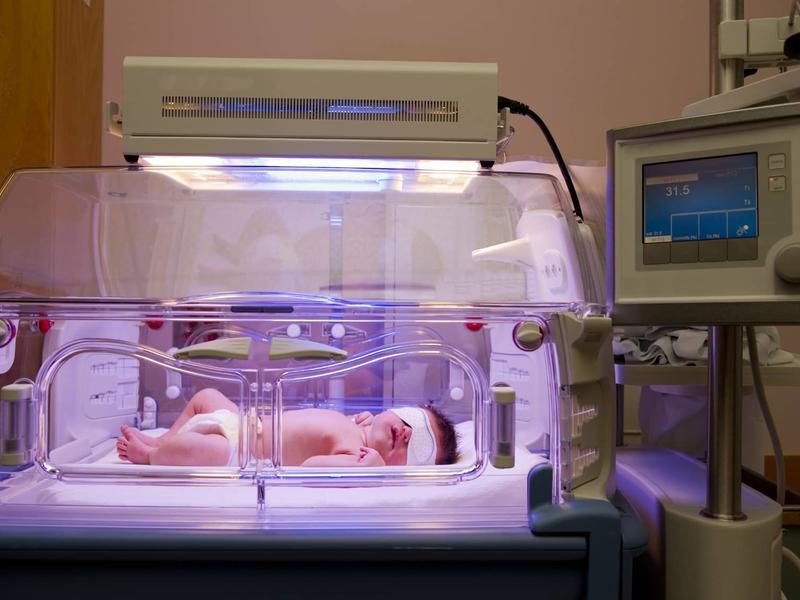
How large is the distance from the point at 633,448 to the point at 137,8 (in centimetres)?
186

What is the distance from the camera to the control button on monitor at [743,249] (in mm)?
788

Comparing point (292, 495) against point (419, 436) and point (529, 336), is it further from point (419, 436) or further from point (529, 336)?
point (529, 336)

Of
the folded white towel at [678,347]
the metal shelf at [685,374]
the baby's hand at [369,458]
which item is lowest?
the baby's hand at [369,458]

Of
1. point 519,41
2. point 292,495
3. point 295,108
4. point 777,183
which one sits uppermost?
point 519,41

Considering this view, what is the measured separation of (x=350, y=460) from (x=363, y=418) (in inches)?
2.9

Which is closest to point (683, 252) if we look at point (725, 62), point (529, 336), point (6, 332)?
point (529, 336)

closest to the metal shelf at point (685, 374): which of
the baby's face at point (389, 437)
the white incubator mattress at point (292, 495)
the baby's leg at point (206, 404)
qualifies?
the white incubator mattress at point (292, 495)

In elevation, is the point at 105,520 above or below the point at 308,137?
below

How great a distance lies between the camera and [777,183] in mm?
773

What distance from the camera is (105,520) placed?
83 centimetres

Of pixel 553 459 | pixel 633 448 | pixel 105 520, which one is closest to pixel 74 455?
pixel 105 520

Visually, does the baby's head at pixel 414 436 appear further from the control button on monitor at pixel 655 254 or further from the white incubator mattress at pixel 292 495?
the control button on monitor at pixel 655 254

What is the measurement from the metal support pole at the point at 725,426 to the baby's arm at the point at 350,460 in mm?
519

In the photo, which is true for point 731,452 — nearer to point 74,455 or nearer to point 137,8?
point 74,455
